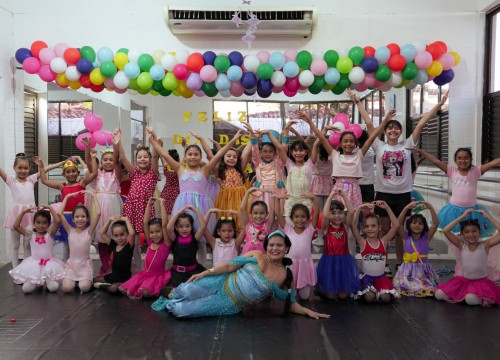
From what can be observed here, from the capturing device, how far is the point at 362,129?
5.14 metres

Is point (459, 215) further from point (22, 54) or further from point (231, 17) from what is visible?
point (22, 54)

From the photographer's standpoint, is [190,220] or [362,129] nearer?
[190,220]

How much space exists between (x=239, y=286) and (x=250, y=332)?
1.31 ft

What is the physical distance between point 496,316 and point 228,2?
3.91m

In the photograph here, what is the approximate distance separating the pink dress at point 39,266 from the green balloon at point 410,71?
361 cm

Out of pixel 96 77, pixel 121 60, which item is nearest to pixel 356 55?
pixel 121 60

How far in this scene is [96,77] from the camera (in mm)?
4793

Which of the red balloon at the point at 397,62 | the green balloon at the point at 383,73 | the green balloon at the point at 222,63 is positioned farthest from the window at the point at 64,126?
the red balloon at the point at 397,62

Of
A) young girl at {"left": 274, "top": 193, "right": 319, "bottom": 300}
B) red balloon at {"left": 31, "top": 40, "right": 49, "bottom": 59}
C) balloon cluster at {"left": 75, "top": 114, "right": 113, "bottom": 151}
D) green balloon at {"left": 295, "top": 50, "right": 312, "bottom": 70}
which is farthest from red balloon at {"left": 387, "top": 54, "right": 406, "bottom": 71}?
red balloon at {"left": 31, "top": 40, "right": 49, "bottom": 59}

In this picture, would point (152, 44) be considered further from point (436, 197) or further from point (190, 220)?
point (436, 197)

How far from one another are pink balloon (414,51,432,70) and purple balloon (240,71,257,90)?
156 cm

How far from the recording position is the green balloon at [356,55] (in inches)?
188

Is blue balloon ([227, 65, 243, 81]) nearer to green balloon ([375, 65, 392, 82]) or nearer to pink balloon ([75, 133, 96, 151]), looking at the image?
green balloon ([375, 65, 392, 82])

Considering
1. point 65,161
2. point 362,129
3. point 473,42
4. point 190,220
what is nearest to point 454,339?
point 190,220
